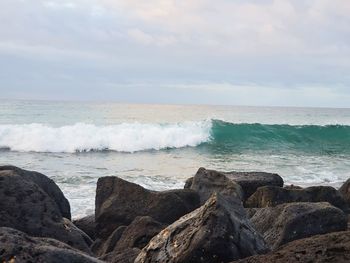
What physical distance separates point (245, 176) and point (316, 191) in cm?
160

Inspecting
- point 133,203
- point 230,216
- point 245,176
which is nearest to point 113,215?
point 133,203

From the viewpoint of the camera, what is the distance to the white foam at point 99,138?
2297 centimetres

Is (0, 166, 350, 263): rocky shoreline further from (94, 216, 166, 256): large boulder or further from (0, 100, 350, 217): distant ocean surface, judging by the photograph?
(0, 100, 350, 217): distant ocean surface

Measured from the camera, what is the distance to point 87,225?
746 centimetres

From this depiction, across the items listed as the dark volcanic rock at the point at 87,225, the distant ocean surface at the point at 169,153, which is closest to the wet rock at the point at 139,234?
the dark volcanic rock at the point at 87,225

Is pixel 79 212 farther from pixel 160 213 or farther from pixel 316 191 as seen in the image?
pixel 316 191

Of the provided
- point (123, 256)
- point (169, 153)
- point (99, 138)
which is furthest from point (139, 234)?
point (99, 138)

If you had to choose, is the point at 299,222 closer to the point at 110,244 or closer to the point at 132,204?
the point at 110,244

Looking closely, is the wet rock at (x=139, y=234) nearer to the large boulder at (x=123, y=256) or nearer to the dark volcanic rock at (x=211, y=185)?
the large boulder at (x=123, y=256)

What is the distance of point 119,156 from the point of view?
810 inches

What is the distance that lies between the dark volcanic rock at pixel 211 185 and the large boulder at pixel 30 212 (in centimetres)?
344

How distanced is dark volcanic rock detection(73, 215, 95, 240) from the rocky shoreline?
1.04ft

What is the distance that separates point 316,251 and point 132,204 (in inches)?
174

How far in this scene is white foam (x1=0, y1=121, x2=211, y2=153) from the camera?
2297 cm
